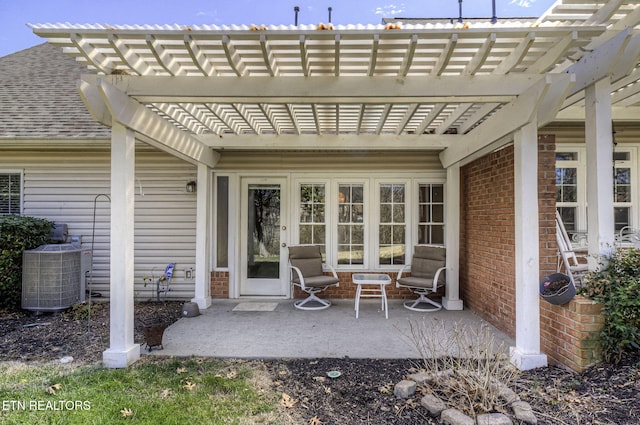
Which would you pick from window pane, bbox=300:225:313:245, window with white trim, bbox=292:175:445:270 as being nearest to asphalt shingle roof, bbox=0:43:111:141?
window pane, bbox=300:225:313:245

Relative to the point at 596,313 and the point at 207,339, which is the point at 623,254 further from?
the point at 207,339

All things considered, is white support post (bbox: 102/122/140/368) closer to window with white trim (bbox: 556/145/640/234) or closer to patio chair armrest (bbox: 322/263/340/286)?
patio chair armrest (bbox: 322/263/340/286)

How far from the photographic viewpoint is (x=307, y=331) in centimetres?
423

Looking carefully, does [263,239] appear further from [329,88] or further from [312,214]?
[329,88]

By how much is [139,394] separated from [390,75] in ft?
11.3

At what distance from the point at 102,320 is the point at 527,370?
17.1 feet

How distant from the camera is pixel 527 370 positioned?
3.03 metres

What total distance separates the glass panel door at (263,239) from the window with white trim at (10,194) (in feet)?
13.1

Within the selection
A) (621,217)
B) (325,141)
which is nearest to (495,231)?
(621,217)

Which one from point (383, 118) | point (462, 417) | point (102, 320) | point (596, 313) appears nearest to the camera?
point (462, 417)

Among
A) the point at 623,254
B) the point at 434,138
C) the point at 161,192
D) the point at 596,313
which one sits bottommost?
the point at 596,313

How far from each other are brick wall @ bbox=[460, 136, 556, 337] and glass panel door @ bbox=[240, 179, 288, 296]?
307 cm

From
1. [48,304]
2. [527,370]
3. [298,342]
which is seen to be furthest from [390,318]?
[48,304]

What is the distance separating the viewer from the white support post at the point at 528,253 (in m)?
3.08
